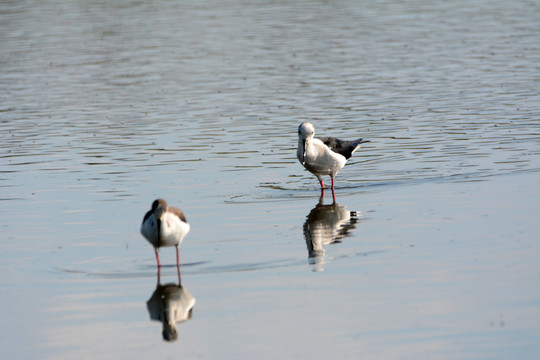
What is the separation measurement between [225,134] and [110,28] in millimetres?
32283

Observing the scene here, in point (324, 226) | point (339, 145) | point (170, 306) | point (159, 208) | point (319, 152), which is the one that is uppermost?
point (339, 145)

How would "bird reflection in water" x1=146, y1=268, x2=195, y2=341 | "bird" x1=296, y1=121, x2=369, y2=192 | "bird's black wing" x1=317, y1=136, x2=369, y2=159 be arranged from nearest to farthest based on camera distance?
"bird reflection in water" x1=146, y1=268, x2=195, y2=341
"bird" x1=296, y1=121, x2=369, y2=192
"bird's black wing" x1=317, y1=136, x2=369, y2=159

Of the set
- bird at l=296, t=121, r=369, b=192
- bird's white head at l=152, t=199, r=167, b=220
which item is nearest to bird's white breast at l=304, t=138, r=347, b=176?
bird at l=296, t=121, r=369, b=192

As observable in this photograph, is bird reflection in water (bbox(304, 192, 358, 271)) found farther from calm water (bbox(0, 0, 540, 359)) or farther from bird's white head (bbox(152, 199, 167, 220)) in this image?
bird's white head (bbox(152, 199, 167, 220))

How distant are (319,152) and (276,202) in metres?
1.49

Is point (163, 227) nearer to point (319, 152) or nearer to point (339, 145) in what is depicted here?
point (319, 152)

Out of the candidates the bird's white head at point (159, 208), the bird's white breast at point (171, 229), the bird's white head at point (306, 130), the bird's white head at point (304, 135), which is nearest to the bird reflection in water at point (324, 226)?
the bird's white head at point (304, 135)

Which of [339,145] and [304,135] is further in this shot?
[339,145]

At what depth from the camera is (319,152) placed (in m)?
18.3

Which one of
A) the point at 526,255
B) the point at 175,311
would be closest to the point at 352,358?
the point at 175,311

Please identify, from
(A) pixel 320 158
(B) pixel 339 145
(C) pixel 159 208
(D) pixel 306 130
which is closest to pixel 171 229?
(C) pixel 159 208

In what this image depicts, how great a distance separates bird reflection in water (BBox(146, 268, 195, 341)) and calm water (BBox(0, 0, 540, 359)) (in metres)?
0.06

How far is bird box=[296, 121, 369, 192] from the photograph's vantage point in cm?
1788

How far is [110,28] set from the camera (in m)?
55.5
